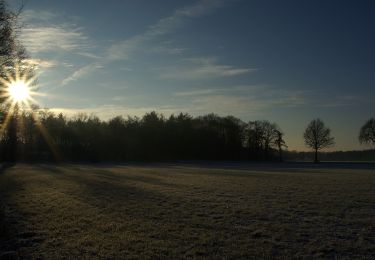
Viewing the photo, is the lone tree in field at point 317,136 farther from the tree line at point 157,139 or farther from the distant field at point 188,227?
the distant field at point 188,227

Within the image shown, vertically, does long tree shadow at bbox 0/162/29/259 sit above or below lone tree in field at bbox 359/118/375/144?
below

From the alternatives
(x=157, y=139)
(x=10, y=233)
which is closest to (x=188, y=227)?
(x=10, y=233)

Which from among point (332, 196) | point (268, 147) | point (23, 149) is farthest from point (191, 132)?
point (332, 196)

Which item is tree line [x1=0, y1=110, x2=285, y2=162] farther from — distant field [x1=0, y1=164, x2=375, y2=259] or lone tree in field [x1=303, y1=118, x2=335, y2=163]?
distant field [x1=0, y1=164, x2=375, y2=259]

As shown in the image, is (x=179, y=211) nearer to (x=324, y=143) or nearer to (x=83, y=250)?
(x=83, y=250)

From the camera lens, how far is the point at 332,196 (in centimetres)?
2353

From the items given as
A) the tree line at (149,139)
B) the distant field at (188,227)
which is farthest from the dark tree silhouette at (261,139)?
the distant field at (188,227)

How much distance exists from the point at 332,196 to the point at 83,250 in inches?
693

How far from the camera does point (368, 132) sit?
4729 inches

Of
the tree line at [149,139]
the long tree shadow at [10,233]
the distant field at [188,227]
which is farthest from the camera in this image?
the tree line at [149,139]

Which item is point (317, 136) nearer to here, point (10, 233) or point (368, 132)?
point (368, 132)

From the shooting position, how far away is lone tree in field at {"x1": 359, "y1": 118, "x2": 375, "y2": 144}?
4705 inches

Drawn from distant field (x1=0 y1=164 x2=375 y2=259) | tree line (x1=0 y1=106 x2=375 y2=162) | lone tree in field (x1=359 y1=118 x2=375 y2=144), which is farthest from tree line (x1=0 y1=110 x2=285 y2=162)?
distant field (x1=0 y1=164 x2=375 y2=259)

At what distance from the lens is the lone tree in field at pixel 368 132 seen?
4705 inches
